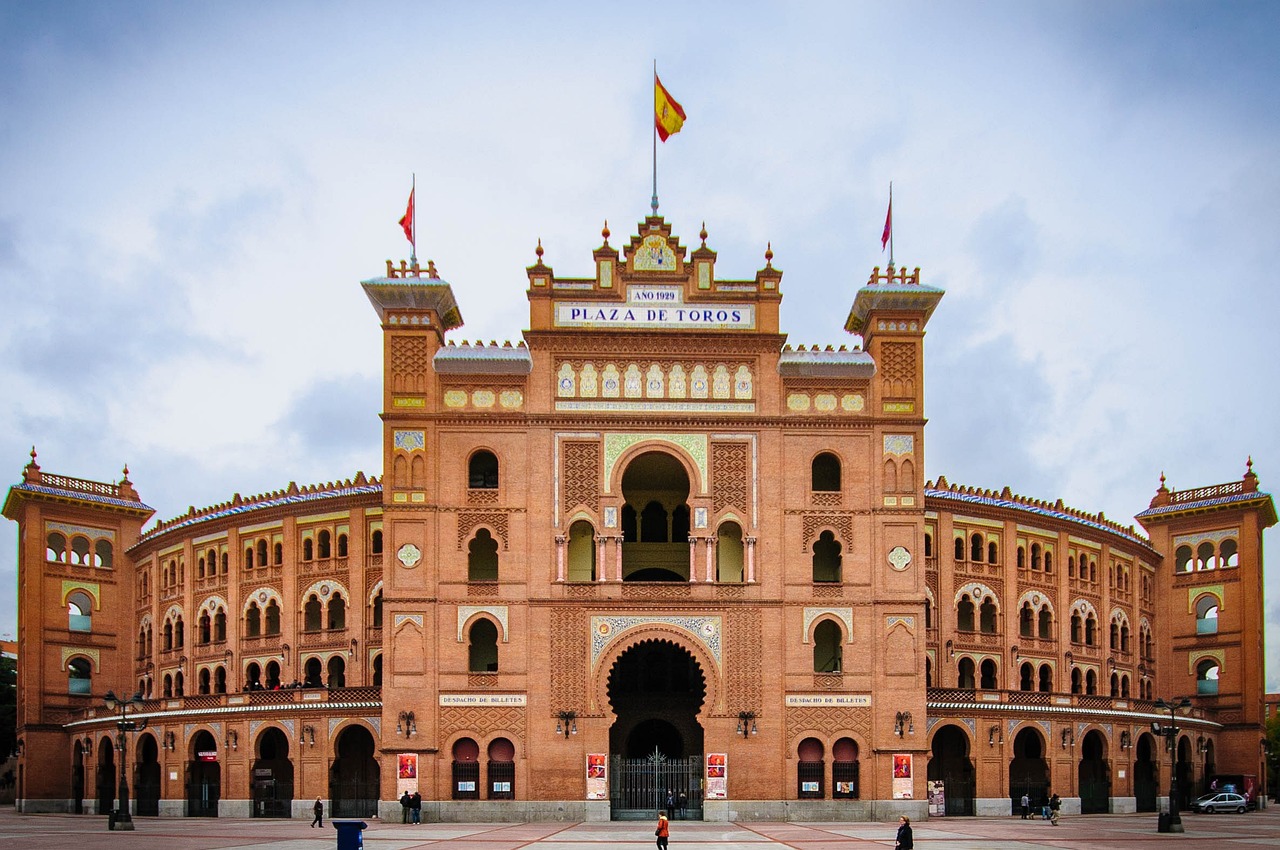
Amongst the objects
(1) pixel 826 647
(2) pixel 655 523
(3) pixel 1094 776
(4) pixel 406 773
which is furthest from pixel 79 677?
(3) pixel 1094 776

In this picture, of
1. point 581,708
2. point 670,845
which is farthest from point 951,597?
point 670,845

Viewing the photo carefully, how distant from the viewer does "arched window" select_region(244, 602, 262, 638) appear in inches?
2534

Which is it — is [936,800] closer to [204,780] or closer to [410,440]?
[410,440]

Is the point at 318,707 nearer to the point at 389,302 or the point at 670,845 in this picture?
the point at 389,302

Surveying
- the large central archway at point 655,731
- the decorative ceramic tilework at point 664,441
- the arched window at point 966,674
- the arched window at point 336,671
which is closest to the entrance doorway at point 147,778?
the arched window at point 336,671

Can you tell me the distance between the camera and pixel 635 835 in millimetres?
41781

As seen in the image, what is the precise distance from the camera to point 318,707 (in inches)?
2120

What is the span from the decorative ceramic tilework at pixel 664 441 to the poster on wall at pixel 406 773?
488 inches

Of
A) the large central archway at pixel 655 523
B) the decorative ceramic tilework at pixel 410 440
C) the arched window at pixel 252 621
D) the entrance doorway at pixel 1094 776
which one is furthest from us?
the arched window at pixel 252 621

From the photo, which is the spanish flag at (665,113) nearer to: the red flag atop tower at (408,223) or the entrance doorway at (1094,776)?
the red flag atop tower at (408,223)

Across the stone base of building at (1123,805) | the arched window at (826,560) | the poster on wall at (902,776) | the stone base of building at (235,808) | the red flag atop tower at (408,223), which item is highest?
the red flag atop tower at (408,223)

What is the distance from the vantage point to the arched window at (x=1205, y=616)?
73.4 meters

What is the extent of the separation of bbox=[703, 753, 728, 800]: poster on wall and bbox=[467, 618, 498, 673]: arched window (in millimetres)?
9156

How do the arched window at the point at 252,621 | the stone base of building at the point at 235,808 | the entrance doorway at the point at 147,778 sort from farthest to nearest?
the arched window at the point at 252,621 < the entrance doorway at the point at 147,778 < the stone base of building at the point at 235,808
